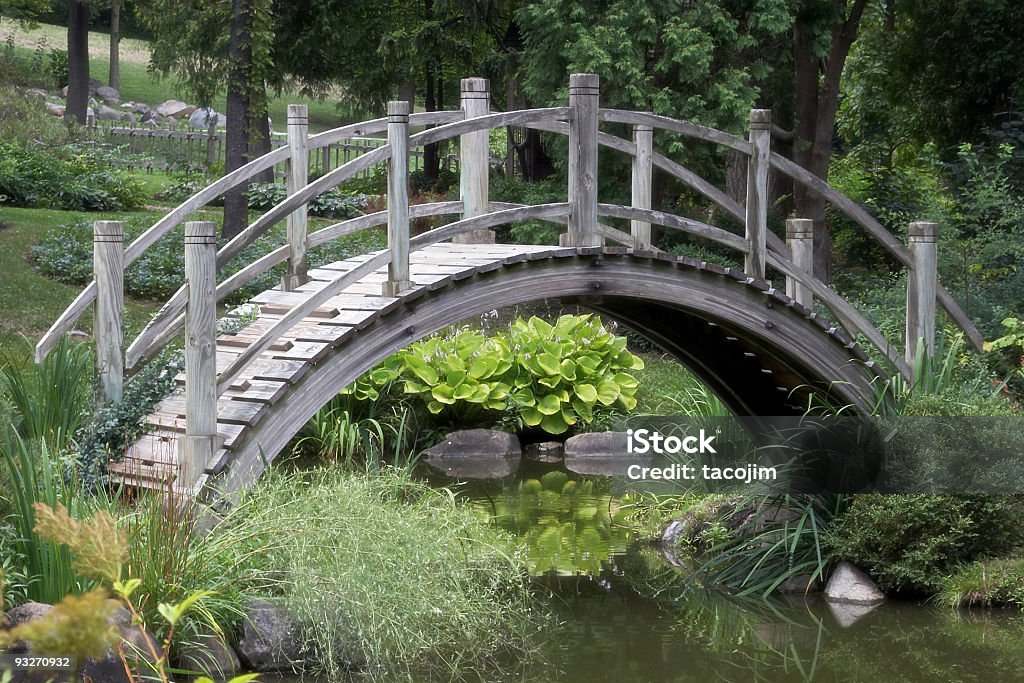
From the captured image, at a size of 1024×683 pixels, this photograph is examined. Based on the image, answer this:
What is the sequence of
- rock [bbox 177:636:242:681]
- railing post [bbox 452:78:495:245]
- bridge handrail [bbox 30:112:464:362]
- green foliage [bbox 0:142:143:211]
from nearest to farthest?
rock [bbox 177:636:242:681]
bridge handrail [bbox 30:112:464:362]
railing post [bbox 452:78:495:245]
green foliage [bbox 0:142:143:211]

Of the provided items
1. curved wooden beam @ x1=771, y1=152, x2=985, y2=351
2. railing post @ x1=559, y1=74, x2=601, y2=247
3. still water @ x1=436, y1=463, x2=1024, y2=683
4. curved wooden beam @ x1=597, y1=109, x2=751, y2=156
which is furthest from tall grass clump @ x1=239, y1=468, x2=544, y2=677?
curved wooden beam @ x1=771, y1=152, x2=985, y2=351

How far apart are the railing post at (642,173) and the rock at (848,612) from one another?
8.99 feet

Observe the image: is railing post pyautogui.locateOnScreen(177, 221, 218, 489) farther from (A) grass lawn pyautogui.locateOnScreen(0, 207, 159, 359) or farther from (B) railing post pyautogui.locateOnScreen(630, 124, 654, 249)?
(A) grass lawn pyautogui.locateOnScreen(0, 207, 159, 359)

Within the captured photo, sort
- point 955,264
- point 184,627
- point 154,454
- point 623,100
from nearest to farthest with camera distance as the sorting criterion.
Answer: point 184,627 < point 154,454 < point 955,264 < point 623,100

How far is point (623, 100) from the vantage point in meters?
16.2

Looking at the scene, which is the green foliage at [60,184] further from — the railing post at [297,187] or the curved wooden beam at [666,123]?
the curved wooden beam at [666,123]

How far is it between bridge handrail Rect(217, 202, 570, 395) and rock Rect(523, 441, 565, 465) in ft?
16.9

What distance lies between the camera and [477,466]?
1293 cm

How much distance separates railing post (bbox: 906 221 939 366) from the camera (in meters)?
9.93

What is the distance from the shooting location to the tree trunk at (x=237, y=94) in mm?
16938

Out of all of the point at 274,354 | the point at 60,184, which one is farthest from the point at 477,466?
the point at 60,184

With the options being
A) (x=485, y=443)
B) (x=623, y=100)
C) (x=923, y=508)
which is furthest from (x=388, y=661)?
(x=623, y=100)

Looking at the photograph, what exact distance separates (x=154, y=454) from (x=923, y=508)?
189 inches

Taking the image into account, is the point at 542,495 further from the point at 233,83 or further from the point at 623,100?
the point at 233,83
